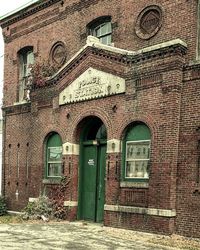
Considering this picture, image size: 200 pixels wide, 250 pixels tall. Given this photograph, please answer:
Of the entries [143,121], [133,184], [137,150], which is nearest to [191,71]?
[143,121]

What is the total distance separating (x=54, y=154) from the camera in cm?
1736

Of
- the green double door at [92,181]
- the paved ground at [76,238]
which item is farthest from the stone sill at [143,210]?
the green double door at [92,181]

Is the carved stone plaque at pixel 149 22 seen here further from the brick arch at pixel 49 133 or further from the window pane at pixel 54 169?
the window pane at pixel 54 169

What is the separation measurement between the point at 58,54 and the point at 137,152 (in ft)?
23.0

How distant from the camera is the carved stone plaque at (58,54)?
18391mm

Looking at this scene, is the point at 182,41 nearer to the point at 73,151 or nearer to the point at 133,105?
the point at 133,105

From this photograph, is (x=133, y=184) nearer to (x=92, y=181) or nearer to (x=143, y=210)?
(x=143, y=210)

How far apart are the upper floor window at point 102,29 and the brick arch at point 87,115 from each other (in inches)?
120

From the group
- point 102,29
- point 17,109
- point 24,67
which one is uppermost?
point 102,29

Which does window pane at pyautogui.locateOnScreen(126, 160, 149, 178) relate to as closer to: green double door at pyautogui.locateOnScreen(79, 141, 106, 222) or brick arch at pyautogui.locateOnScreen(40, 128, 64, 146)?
green double door at pyautogui.locateOnScreen(79, 141, 106, 222)

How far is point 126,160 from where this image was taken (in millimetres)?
14133

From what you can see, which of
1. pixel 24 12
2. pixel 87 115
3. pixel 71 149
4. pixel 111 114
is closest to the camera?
pixel 111 114

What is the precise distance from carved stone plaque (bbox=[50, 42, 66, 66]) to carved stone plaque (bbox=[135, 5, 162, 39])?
435 centimetres

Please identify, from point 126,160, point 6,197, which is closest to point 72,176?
point 126,160
